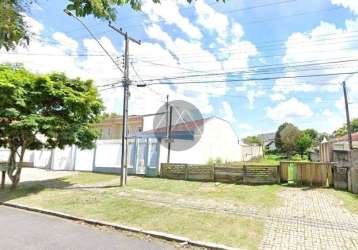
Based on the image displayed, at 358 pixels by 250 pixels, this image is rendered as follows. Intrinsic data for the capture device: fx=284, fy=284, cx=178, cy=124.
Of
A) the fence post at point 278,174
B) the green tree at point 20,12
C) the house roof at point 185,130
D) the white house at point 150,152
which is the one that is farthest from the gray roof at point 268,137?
the green tree at point 20,12

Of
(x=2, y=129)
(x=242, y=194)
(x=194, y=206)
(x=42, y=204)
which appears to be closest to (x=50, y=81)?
(x=2, y=129)

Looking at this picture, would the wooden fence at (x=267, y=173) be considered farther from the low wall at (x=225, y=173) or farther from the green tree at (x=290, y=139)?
the green tree at (x=290, y=139)

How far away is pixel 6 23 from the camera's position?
2.91 metres

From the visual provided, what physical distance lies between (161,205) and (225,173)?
6.56 meters

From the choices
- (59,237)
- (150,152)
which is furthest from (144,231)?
(150,152)

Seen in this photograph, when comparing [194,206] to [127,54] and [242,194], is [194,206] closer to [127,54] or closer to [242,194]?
[242,194]

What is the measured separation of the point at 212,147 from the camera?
3075cm

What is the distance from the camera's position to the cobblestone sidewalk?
258 inches

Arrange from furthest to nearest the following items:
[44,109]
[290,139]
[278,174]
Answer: [290,139] < [278,174] < [44,109]

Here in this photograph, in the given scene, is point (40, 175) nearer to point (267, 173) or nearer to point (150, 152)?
point (150, 152)

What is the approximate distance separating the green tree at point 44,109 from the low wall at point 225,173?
18.6 feet

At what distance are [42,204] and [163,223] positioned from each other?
5.77 metres

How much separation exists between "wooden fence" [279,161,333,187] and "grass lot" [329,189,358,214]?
0.87 m

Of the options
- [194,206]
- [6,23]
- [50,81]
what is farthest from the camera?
[50,81]
